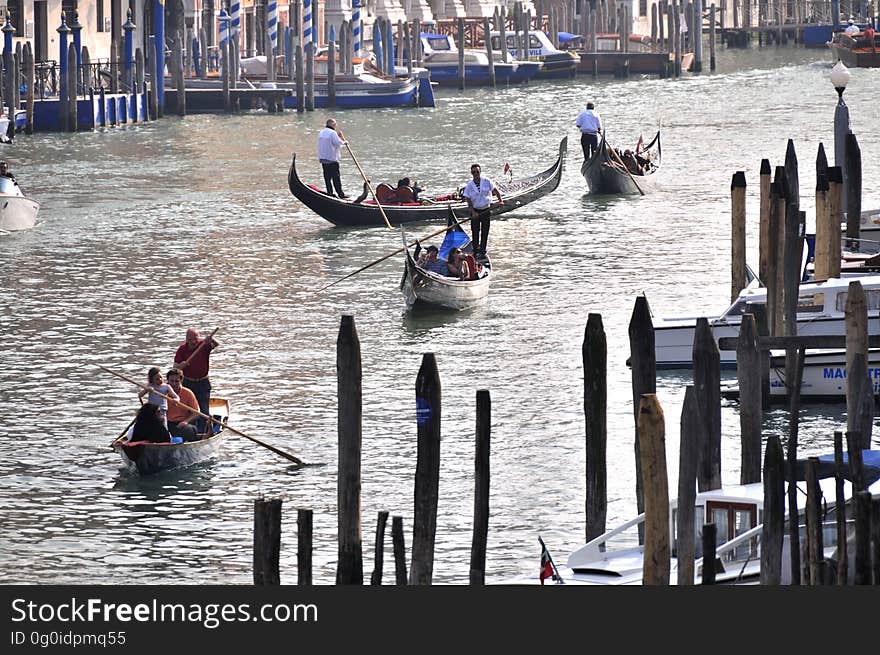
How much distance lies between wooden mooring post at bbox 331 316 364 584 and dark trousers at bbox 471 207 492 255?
12.6 metres

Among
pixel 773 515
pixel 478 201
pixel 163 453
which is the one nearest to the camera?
pixel 773 515

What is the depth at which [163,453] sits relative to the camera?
48.3ft

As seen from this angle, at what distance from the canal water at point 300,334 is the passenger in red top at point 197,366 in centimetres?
47

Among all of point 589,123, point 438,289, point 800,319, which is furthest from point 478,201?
point 589,123

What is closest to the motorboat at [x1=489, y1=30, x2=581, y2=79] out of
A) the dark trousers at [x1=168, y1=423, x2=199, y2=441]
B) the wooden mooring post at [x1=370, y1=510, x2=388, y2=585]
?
the dark trousers at [x1=168, y1=423, x2=199, y2=441]

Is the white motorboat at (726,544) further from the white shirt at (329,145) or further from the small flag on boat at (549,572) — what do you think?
the white shirt at (329,145)

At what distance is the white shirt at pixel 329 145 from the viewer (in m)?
27.5

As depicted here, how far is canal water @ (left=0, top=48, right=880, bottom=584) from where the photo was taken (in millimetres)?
13695

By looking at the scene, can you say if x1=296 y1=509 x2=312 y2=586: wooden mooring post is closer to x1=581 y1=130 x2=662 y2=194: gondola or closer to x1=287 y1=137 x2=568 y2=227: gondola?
x1=287 y1=137 x2=568 y2=227: gondola

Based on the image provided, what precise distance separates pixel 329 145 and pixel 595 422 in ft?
53.6

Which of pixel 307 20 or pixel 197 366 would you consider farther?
pixel 307 20

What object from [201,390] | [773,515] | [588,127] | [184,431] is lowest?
[184,431]

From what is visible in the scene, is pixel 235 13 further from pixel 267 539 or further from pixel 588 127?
pixel 267 539

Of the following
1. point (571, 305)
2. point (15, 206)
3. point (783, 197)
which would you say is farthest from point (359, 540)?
point (15, 206)
